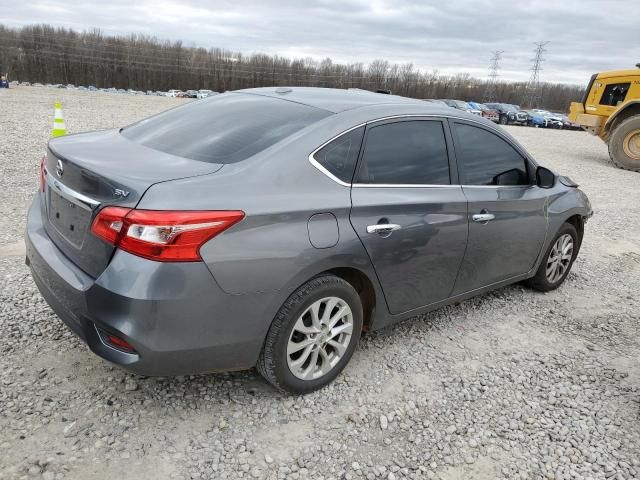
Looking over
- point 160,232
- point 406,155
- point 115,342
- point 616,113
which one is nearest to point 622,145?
point 616,113

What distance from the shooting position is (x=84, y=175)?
2355mm

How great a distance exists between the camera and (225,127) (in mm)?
2889

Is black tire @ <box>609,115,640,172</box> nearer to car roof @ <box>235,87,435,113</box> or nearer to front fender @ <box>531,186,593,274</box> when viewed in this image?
front fender @ <box>531,186,593,274</box>

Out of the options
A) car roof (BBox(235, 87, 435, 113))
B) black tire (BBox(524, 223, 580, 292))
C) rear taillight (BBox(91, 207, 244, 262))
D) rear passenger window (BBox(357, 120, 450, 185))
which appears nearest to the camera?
rear taillight (BBox(91, 207, 244, 262))

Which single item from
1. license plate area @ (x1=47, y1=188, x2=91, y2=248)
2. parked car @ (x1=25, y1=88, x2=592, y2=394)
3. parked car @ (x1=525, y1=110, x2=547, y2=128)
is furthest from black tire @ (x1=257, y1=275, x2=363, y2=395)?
parked car @ (x1=525, y1=110, x2=547, y2=128)

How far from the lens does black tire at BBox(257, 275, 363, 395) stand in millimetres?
2512

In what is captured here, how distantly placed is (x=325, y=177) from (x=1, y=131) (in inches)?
452

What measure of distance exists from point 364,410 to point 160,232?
4.96 ft

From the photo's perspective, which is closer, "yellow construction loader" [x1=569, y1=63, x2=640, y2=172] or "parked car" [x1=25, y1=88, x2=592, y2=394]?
"parked car" [x1=25, y1=88, x2=592, y2=394]

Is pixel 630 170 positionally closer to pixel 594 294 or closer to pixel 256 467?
pixel 594 294

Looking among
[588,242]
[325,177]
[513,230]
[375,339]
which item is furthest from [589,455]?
[588,242]

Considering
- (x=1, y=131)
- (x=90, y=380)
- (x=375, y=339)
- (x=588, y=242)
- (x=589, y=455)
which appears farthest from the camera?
(x=1, y=131)

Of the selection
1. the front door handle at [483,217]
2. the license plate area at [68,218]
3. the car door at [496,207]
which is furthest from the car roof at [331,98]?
the license plate area at [68,218]

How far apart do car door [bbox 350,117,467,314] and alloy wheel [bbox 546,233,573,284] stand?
5.25ft
